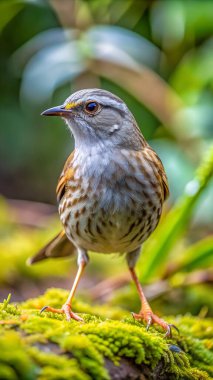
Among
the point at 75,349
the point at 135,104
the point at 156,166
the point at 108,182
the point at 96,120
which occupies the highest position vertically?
the point at 135,104

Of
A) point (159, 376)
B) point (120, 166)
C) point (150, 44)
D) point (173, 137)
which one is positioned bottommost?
point (159, 376)

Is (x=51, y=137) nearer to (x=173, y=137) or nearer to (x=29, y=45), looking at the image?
(x=29, y=45)

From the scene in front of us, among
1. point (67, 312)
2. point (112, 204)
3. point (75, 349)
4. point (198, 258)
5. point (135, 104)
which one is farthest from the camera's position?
point (135, 104)

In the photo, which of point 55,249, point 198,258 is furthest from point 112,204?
point 198,258

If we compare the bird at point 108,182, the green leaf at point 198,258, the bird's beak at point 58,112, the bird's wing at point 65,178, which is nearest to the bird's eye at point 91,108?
the bird at point 108,182

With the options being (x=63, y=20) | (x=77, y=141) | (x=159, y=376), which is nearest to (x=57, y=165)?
(x=63, y=20)

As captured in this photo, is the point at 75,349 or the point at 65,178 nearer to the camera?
the point at 75,349

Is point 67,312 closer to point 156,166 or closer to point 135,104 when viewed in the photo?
point 156,166

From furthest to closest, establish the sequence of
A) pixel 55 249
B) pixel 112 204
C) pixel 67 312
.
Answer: pixel 55 249
pixel 112 204
pixel 67 312
